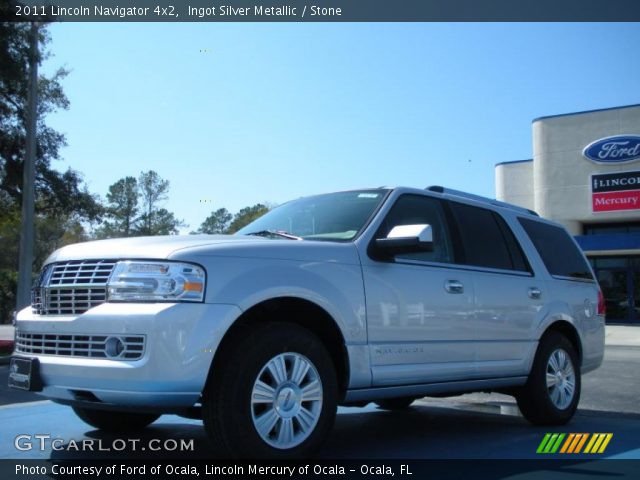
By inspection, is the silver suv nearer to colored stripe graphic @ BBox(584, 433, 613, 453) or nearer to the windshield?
the windshield

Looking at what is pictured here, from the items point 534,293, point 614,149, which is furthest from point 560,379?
point 614,149

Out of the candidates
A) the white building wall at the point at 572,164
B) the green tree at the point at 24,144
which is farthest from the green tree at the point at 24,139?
the white building wall at the point at 572,164

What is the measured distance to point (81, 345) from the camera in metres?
3.86

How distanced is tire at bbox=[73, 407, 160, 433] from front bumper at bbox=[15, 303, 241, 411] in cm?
134

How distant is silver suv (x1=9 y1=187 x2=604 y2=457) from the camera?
3.69 m

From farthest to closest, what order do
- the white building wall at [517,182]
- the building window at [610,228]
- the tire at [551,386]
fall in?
the white building wall at [517,182] < the building window at [610,228] < the tire at [551,386]

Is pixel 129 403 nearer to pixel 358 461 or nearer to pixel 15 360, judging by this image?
pixel 15 360

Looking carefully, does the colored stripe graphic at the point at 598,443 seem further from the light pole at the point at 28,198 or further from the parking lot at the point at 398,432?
the light pole at the point at 28,198

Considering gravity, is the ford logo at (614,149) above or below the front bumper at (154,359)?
above

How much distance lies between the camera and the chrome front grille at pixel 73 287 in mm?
3912

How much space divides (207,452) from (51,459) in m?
1.00

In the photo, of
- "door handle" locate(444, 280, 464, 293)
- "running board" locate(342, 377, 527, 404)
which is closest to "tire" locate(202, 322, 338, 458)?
"running board" locate(342, 377, 527, 404)

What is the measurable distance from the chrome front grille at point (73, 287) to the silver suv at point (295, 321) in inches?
0.4

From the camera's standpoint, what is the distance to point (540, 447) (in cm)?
521
